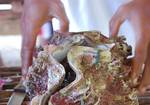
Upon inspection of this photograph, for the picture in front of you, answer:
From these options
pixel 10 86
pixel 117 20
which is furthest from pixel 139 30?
pixel 10 86

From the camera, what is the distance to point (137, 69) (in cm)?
47

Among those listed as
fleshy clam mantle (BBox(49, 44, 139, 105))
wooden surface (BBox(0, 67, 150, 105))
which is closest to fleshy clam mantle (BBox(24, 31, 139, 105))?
fleshy clam mantle (BBox(49, 44, 139, 105))

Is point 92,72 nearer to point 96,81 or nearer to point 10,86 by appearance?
point 96,81

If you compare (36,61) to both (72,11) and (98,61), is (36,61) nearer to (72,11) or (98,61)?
(98,61)

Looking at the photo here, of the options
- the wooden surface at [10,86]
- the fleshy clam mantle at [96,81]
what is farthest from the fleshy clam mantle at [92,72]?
the wooden surface at [10,86]

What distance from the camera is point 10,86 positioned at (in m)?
0.59

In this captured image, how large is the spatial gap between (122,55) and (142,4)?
0.37 ft

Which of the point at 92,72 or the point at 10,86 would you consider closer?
the point at 92,72

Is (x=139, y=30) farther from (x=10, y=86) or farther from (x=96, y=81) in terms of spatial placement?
(x=10, y=86)

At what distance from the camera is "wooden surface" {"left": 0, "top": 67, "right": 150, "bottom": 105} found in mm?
545

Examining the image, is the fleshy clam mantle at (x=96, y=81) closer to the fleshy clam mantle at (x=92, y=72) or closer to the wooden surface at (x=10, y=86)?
the fleshy clam mantle at (x=92, y=72)

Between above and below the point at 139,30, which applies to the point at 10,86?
below

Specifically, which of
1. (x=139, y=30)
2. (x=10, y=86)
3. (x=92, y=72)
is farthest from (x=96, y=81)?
(x=10, y=86)

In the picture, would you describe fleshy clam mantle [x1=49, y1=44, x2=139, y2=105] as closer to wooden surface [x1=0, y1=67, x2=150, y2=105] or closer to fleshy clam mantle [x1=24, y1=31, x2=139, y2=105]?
fleshy clam mantle [x1=24, y1=31, x2=139, y2=105]
